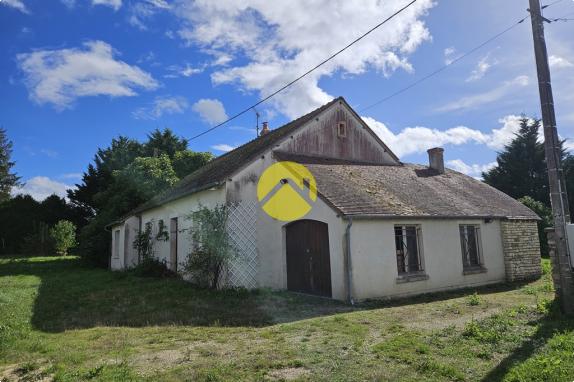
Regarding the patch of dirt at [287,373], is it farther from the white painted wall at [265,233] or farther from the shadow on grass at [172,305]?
the white painted wall at [265,233]

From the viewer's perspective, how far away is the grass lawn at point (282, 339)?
462 centimetres

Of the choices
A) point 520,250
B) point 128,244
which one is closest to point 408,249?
point 520,250

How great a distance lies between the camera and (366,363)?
487cm

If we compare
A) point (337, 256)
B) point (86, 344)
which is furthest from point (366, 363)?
point (337, 256)

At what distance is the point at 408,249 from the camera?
434 inches

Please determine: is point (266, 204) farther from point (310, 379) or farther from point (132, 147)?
point (132, 147)

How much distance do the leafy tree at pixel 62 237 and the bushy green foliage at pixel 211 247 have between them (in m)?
21.8

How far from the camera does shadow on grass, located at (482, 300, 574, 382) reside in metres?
4.43

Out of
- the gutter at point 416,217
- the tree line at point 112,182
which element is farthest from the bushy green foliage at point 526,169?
the gutter at point 416,217

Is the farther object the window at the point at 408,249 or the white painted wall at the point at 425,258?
the window at the point at 408,249

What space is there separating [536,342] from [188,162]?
22.6 m

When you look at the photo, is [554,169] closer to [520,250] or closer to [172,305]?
[520,250]

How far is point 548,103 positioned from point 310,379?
6946mm

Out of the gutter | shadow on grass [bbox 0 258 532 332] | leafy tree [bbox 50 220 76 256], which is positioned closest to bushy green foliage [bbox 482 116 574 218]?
the gutter
